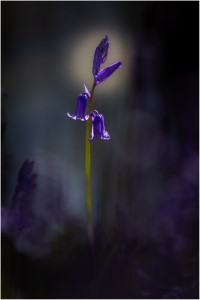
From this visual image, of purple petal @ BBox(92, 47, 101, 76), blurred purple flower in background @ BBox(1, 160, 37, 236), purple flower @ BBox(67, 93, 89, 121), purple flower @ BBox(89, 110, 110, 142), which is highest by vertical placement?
purple petal @ BBox(92, 47, 101, 76)

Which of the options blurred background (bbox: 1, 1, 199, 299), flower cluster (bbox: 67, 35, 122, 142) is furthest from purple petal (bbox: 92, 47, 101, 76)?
blurred background (bbox: 1, 1, 199, 299)

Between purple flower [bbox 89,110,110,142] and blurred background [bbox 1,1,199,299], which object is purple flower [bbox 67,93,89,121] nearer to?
purple flower [bbox 89,110,110,142]

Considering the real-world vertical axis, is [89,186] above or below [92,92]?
below

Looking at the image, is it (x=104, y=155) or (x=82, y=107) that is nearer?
(x=82, y=107)

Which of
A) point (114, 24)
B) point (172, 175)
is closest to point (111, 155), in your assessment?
point (172, 175)

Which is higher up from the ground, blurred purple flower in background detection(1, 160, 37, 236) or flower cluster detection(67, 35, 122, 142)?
flower cluster detection(67, 35, 122, 142)

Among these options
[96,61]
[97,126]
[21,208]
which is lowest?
[21,208]

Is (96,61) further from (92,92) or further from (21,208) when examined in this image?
(21,208)

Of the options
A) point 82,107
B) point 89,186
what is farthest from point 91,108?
point 89,186
